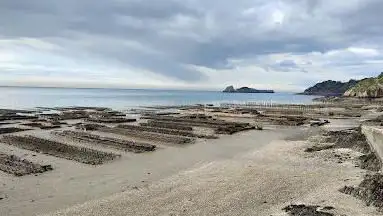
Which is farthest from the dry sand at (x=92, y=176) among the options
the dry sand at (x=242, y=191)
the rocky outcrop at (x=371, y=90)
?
the rocky outcrop at (x=371, y=90)

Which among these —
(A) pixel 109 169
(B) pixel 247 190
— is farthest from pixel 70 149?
(B) pixel 247 190

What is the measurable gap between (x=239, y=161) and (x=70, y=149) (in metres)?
11.9

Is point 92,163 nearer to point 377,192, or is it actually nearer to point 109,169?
point 109,169

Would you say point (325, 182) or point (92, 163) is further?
point (92, 163)

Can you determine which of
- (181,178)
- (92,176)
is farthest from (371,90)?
(92,176)

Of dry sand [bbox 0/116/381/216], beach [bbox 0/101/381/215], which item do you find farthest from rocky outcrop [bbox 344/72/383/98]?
dry sand [bbox 0/116/381/216]

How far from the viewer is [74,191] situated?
18.6 m

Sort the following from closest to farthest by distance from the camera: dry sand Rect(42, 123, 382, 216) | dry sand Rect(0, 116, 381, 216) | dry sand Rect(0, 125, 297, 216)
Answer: dry sand Rect(42, 123, 382, 216)
dry sand Rect(0, 116, 381, 216)
dry sand Rect(0, 125, 297, 216)

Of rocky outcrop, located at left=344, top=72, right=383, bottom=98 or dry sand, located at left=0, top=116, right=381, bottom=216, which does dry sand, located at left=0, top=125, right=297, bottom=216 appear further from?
rocky outcrop, located at left=344, top=72, right=383, bottom=98

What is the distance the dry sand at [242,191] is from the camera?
50.1 ft

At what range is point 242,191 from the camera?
17.7 metres

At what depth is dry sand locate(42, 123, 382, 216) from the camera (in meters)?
15.3

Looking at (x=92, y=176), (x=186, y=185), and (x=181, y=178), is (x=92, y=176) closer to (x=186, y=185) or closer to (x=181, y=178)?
(x=181, y=178)

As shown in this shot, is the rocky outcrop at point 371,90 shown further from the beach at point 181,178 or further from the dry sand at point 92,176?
the dry sand at point 92,176
